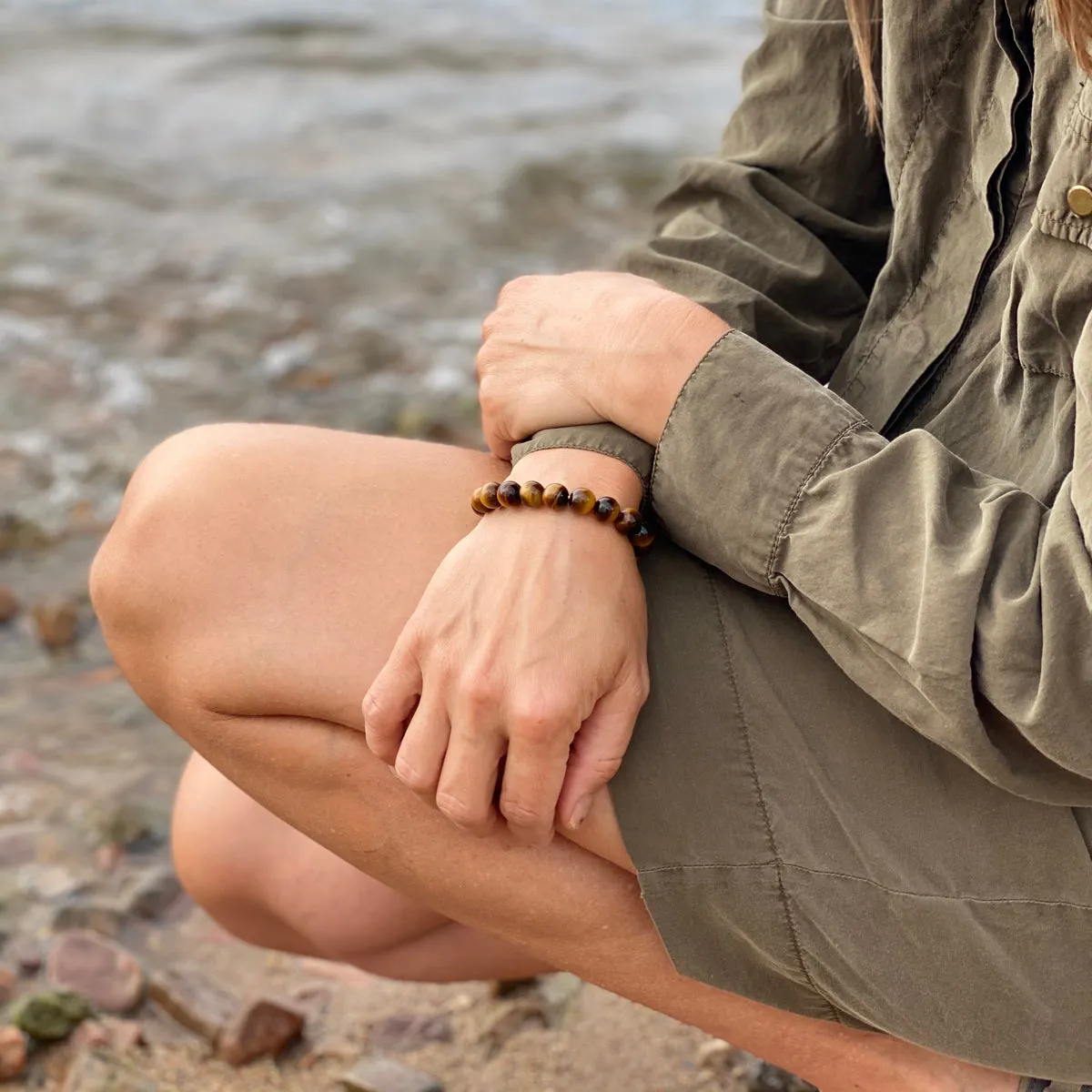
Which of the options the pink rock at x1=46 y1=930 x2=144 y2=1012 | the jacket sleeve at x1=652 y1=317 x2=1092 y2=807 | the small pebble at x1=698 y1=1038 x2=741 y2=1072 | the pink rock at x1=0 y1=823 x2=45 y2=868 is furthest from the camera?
the pink rock at x1=0 y1=823 x2=45 y2=868

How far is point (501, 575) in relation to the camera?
1110 mm

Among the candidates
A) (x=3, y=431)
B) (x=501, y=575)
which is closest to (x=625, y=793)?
(x=501, y=575)

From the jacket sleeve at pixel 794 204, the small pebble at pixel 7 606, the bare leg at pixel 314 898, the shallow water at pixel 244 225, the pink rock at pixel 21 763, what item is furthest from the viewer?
the small pebble at pixel 7 606

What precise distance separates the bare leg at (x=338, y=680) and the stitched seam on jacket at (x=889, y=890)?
0.06 metres

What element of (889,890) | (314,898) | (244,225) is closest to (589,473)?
(889,890)

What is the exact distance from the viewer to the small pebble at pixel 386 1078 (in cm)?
171

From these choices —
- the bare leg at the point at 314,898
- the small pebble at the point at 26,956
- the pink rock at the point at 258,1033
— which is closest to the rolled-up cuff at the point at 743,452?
the bare leg at the point at 314,898

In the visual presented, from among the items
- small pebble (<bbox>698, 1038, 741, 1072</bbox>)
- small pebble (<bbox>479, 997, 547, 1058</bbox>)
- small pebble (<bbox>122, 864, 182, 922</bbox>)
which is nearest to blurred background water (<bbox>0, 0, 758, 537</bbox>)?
small pebble (<bbox>122, 864, 182, 922</bbox>)

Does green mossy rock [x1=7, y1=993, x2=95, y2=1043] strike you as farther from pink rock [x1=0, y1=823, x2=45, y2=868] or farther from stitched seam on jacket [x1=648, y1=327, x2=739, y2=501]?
stitched seam on jacket [x1=648, y1=327, x2=739, y2=501]

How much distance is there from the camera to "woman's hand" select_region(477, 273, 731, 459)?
119cm

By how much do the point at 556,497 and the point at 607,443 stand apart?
3.9 inches

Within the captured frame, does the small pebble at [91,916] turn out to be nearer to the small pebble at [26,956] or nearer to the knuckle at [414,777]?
the small pebble at [26,956]

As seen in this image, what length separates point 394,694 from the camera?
43.7 inches

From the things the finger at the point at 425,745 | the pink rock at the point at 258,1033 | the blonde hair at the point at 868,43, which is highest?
the blonde hair at the point at 868,43
